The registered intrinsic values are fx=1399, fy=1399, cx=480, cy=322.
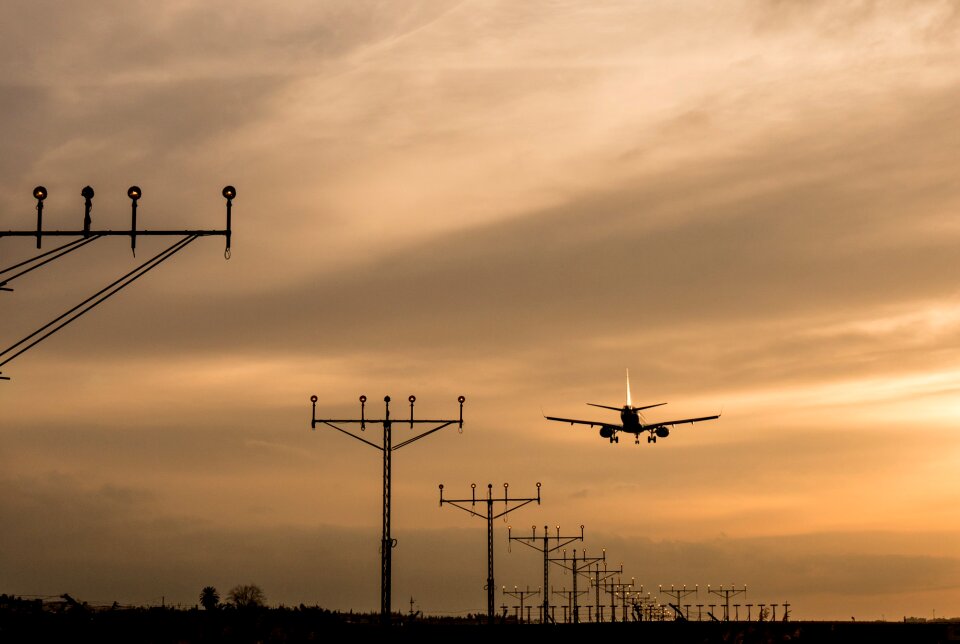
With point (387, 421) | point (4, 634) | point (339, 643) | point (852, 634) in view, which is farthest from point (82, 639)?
point (852, 634)

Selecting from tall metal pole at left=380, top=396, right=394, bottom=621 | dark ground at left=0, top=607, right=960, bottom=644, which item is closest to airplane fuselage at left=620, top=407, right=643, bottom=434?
dark ground at left=0, top=607, right=960, bottom=644

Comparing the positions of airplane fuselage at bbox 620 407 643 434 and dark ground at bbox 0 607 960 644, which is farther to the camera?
airplane fuselage at bbox 620 407 643 434

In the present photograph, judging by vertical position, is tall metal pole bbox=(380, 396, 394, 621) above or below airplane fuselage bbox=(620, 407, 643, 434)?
below

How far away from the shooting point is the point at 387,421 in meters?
67.3

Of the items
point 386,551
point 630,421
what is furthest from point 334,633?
point 630,421

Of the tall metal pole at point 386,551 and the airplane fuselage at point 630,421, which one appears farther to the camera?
the airplane fuselage at point 630,421

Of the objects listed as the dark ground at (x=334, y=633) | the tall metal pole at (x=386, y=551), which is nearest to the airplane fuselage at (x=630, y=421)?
the dark ground at (x=334, y=633)

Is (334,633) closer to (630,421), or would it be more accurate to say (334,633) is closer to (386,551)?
(386,551)

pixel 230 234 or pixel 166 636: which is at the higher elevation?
pixel 230 234

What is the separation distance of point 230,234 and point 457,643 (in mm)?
42281

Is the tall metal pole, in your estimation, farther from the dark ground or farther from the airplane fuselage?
the airplane fuselage

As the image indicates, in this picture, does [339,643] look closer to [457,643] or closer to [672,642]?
[457,643]

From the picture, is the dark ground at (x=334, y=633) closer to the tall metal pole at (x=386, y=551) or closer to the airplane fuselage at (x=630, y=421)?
the tall metal pole at (x=386, y=551)

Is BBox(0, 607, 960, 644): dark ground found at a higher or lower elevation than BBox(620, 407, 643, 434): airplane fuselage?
lower
